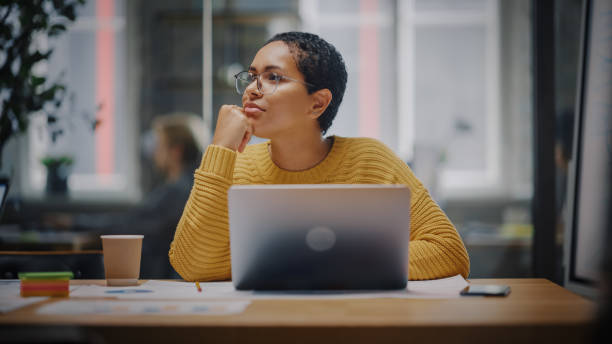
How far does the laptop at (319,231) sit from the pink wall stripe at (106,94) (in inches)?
200

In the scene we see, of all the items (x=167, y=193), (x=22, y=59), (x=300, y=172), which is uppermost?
(x=22, y=59)

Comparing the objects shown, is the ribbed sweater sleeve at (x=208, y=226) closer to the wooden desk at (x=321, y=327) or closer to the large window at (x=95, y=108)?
the wooden desk at (x=321, y=327)

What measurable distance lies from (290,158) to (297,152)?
0.03 m

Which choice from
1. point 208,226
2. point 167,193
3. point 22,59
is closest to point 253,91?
point 208,226

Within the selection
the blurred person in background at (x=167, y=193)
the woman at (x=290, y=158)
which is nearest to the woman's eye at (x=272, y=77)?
the woman at (x=290, y=158)

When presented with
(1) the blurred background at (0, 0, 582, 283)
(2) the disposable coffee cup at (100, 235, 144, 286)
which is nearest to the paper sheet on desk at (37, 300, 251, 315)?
(2) the disposable coffee cup at (100, 235, 144, 286)

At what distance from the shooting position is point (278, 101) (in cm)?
161

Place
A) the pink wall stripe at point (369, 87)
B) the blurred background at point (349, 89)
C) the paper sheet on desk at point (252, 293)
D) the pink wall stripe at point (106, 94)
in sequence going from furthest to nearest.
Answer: the pink wall stripe at point (106, 94), the pink wall stripe at point (369, 87), the blurred background at point (349, 89), the paper sheet on desk at point (252, 293)

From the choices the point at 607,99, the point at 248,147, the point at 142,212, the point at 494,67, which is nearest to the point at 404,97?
the point at 494,67

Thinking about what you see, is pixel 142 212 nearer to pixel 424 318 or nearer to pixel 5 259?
pixel 5 259

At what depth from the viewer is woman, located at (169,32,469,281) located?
4.72ft

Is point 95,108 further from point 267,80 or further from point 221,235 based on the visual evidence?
point 221,235

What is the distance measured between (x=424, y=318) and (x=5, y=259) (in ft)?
4.23

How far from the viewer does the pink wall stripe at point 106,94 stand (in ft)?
19.2
